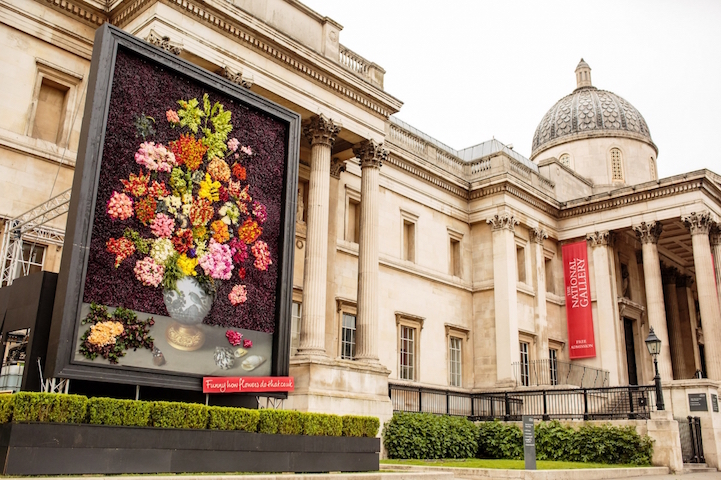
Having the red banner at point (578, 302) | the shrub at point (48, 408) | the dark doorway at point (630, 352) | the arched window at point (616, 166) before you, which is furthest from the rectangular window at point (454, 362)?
the shrub at point (48, 408)

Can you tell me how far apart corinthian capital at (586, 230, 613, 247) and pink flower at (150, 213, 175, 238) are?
23.7m

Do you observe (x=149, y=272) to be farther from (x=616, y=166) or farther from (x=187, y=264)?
(x=616, y=166)

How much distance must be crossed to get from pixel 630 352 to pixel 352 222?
1696 cm

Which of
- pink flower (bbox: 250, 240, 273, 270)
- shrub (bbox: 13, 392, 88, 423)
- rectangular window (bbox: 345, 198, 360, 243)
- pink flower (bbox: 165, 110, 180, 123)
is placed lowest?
shrub (bbox: 13, 392, 88, 423)

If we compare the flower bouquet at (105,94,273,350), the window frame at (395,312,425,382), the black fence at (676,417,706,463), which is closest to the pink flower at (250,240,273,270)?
the flower bouquet at (105,94,273,350)

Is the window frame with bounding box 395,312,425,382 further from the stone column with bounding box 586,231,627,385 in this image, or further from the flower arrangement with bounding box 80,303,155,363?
the flower arrangement with bounding box 80,303,155,363

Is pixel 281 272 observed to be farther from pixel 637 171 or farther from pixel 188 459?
pixel 637 171

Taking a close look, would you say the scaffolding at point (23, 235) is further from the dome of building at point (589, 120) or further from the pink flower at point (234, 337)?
the dome of building at point (589, 120)

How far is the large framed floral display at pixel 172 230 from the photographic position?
11.3m

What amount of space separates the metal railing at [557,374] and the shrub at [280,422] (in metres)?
17.0

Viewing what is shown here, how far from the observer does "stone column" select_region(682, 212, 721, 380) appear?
89.2 ft

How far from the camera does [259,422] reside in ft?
37.1

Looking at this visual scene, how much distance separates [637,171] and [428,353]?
62.1ft

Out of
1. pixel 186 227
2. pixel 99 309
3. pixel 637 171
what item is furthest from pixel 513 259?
pixel 99 309
